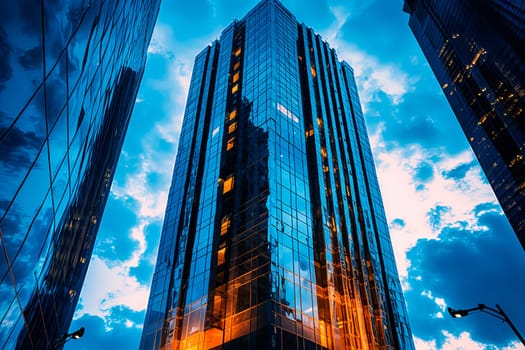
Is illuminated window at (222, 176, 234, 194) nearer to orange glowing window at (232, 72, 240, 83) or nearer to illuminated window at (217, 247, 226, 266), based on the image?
illuminated window at (217, 247, 226, 266)

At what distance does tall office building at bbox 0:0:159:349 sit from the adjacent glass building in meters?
22.3

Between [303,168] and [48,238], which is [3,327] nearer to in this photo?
[48,238]

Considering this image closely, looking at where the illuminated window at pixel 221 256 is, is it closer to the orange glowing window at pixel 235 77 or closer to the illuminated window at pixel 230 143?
the illuminated window at pixel 230 143

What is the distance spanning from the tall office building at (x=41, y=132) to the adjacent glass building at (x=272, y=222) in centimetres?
2230

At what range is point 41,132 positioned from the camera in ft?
37.9

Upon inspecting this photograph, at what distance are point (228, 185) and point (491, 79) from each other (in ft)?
247

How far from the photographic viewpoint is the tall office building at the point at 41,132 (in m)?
9.45

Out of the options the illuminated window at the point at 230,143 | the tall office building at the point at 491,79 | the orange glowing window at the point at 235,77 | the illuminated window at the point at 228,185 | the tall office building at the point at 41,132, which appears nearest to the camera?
the tall office building at the point at 41,132

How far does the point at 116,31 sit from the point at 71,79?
1002 centimetres

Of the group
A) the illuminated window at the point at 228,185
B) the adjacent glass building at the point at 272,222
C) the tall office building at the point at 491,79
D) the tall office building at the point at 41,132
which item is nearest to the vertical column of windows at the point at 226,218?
the illuminated window at the point at 228,185

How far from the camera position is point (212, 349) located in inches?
1518

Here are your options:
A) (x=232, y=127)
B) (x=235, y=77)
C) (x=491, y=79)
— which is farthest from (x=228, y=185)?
(x=491, y=79)

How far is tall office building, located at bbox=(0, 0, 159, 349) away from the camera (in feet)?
31.0

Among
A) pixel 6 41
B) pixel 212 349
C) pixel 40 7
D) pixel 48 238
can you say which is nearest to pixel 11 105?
pixel 6 41
